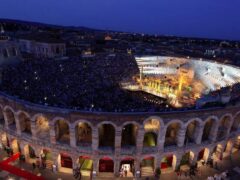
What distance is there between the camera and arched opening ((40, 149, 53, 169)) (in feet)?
117

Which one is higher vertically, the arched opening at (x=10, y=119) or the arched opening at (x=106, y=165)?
the arched opening at (x=10, y=119)

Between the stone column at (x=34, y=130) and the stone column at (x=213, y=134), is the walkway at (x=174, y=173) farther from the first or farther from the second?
the stone column at (x=34, y=130)

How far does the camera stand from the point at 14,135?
36000 millimetres

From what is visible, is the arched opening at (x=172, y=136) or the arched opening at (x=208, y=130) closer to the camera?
the arched opening at (x=172, y=136)

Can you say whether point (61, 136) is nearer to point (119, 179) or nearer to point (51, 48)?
point (119, 179)

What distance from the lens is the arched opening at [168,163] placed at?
1410 inches

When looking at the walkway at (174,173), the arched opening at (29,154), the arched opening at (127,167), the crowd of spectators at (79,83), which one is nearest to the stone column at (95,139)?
the crowd of spectators at (79,83)

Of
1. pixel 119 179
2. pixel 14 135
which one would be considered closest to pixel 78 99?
pixel 14 135

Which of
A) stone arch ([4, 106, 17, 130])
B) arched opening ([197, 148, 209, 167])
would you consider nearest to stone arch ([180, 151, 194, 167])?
arched opening ([197, 148, 209, 167])

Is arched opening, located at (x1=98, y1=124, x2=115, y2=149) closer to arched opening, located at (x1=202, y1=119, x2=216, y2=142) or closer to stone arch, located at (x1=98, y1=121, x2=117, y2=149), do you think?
stone arch, located at (x1=98, y1=121, x2=117, y2=149)

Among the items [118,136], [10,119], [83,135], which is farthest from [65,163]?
[10,119]

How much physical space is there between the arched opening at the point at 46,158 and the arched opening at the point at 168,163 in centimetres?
1741

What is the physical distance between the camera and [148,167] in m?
35.9

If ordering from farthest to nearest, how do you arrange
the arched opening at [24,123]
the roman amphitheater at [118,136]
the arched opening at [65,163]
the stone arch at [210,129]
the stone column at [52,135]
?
the arched opening at [65,163]
the arched opening at [24,123]
the stone arch at [210,129]
the stone column at [52,135]
the roman amphitheater at [118,136]
